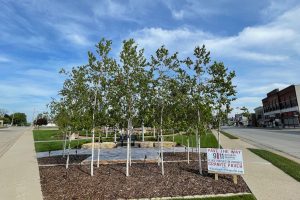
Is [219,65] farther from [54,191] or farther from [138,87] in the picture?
[54,191]

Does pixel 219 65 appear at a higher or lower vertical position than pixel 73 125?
higher

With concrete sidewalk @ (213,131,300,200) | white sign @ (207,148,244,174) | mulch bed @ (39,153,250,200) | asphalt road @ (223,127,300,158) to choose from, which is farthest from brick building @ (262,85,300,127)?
mulch bed @ (39,153,250,200)

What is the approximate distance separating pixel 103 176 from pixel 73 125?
2.26 metres

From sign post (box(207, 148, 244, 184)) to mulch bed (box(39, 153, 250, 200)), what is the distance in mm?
322

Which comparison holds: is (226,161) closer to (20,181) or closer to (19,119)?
(20,181)

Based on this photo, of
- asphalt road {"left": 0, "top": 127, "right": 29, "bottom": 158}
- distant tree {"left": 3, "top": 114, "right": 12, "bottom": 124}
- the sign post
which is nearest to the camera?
the sign post

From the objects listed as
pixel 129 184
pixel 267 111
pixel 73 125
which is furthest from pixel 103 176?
pixel 267 111

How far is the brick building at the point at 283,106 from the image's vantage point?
6803cm

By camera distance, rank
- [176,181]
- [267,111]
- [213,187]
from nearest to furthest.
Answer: [213,187]
[176,181]
[267,111]

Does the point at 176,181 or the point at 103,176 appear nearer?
the point at 176,181

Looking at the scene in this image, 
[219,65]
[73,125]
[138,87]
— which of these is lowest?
[73,125]

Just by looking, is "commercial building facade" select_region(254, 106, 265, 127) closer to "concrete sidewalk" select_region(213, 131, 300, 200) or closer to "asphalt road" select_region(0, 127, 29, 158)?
"asphalt road" select_region(0, 127, 29, 158)

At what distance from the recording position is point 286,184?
9070 millimetres

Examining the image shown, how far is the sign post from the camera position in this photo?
30.6 ft
